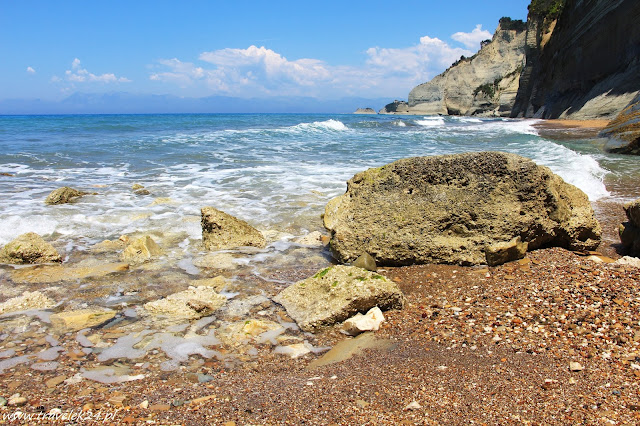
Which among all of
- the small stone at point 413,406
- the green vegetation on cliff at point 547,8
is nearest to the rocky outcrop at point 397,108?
the green vegetation on cliff at point 547,8

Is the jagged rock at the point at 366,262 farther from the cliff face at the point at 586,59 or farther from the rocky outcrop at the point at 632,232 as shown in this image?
the cliff face at the point at 586,59

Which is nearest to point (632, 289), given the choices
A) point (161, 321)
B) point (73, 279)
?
point (161, 321)

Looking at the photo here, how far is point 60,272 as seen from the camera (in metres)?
4.47

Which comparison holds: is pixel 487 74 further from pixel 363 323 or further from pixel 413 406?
pixel 413 406

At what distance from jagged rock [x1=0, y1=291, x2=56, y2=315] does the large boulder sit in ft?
8.93

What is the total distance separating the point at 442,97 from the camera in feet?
261

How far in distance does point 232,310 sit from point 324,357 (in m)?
1.05

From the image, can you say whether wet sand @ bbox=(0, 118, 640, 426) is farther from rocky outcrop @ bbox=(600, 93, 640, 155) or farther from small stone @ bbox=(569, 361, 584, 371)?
rocky outcrop @ bbox=(600, 93, 640, 155)

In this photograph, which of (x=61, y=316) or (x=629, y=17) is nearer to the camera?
(x=61, y=316)

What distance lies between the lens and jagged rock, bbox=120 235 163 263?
4.75m

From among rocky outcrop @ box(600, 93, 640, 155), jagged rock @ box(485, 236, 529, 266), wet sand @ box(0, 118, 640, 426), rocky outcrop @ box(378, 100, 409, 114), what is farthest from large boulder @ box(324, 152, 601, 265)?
rocky outcrop @ box(378, 100, 409, 114)

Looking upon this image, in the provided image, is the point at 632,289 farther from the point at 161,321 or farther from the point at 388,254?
the point at 161,321

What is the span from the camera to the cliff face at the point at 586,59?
84.8 feet

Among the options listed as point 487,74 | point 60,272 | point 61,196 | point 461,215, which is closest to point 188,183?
point 61,196
